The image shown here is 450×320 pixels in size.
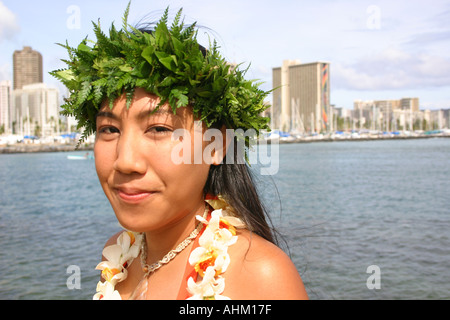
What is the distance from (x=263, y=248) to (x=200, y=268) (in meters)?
0.31

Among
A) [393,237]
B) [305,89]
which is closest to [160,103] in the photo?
[393,237]

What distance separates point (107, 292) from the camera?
2510 mm

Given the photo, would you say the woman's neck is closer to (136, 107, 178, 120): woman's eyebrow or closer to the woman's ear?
the woman's ear

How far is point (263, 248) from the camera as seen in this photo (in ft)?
6.93

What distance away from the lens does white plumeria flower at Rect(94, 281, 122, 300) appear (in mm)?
2480

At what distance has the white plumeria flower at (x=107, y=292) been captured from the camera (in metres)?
2.48

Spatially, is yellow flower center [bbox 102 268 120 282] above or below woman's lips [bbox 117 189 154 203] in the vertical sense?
below

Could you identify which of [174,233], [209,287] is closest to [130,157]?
[174,233]

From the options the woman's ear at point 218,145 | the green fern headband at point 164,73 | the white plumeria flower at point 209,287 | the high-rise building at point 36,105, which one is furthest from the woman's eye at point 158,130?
the high-rise building at point 36,105

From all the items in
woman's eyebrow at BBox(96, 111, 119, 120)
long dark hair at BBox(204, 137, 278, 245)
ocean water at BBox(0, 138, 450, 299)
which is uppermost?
woman's eyebrow at BBox(96, 111, 119, 120)

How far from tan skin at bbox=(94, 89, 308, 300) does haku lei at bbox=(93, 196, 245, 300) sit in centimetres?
5

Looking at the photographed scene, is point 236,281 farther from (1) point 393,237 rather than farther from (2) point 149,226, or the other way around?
(1) point 393,237

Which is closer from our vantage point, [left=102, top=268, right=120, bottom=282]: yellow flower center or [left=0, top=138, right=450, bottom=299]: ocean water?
[left=102, top=268, right=120, bottom=282]: yellow flower center

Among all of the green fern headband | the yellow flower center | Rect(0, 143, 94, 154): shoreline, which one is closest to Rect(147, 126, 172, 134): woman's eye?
the green fern headband
